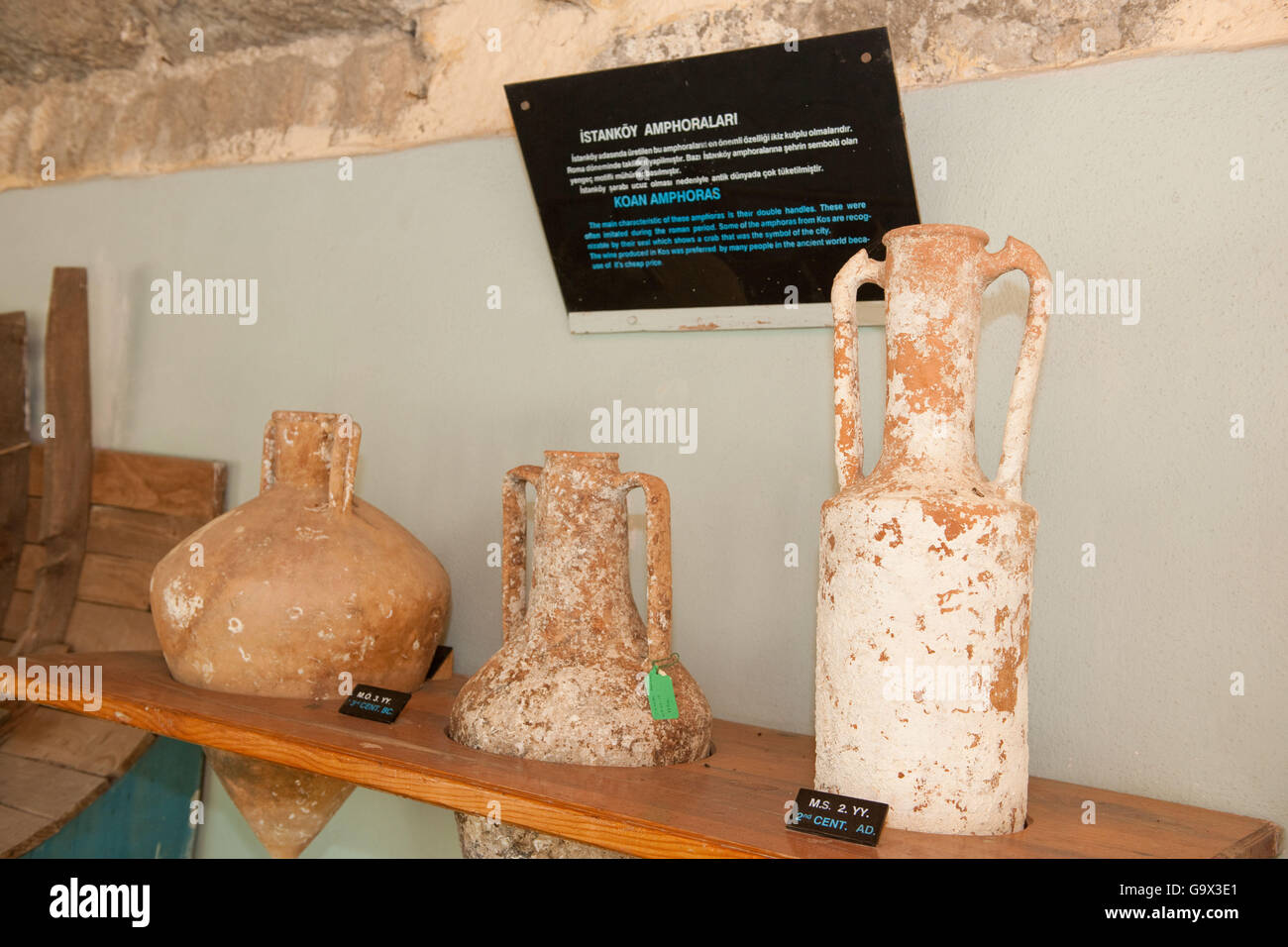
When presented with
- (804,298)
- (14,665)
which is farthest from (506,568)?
(14,665)

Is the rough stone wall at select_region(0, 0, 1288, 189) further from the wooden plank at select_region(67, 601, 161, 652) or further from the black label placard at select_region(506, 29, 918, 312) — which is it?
the wooden plank at select_region(67, 601, 161, 652)

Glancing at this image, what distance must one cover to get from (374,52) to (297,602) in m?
1.02

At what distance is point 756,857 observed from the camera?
3.83ft

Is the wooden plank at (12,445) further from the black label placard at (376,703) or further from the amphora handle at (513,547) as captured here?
the amphora handle at (513,547)

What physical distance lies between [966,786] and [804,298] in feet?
2.33

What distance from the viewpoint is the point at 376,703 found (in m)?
1.67

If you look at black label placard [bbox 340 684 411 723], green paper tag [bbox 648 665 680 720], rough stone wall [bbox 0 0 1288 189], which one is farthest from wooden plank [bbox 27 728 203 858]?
green paper tag [bbox 648 665 680 720]

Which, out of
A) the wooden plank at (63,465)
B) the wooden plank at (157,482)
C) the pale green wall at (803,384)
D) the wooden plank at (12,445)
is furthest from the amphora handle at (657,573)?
the wooden plank at (12,445)

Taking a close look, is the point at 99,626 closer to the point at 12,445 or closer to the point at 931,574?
the point at 12,445

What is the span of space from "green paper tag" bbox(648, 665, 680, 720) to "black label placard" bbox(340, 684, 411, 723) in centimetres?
36

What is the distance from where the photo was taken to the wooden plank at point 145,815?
227 centimetres

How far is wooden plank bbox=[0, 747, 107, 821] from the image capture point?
6.95ft

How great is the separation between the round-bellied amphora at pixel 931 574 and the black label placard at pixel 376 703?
0.62 m

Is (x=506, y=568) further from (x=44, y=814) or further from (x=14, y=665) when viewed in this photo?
(x=44, y=814)
